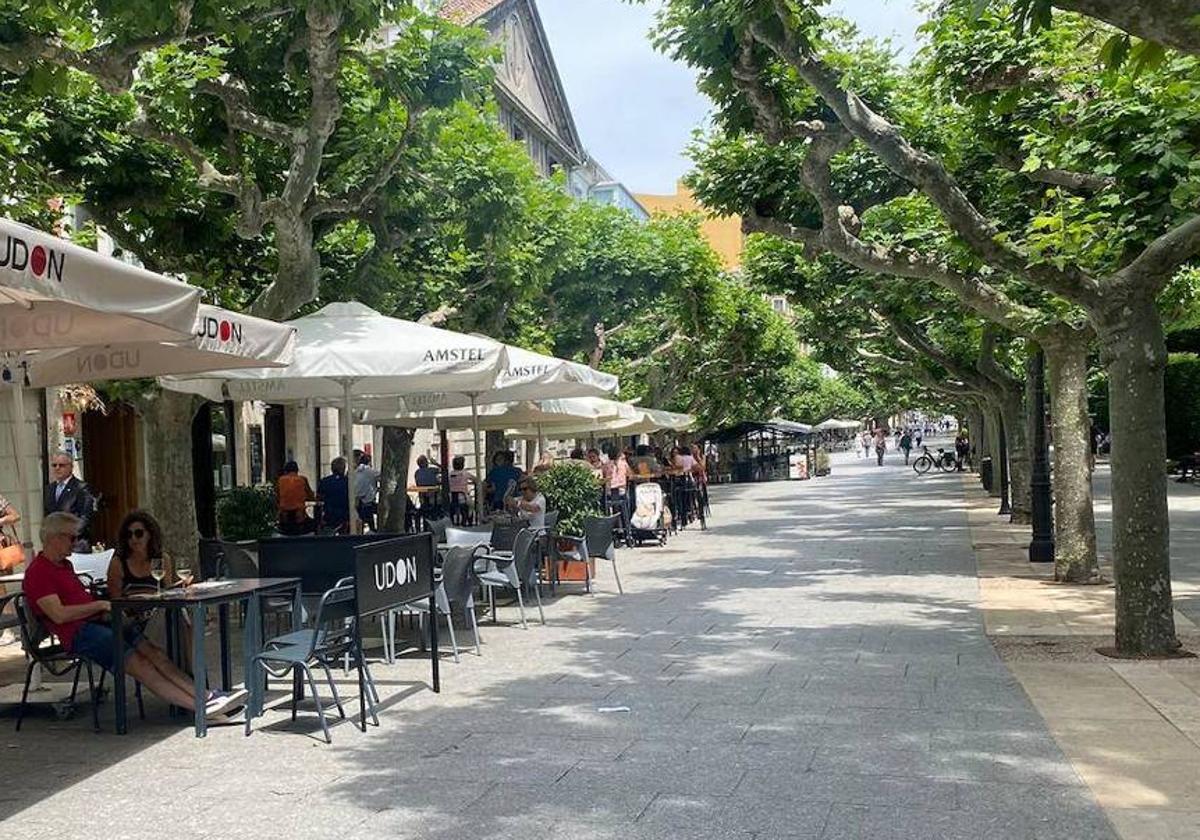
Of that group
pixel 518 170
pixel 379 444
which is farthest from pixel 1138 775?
pixel 379 444

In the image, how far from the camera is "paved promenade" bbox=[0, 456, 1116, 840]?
16.2ft

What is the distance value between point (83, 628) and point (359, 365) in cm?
288

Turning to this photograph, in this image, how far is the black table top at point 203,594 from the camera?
6.51 m

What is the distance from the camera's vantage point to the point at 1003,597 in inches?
466

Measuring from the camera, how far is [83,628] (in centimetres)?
680

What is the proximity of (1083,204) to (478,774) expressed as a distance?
22.7 feet

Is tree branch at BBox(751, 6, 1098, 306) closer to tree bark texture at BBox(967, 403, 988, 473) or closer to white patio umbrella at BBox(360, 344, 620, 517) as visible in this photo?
white patio umbrella at BBox(360, 344, 620, 517)

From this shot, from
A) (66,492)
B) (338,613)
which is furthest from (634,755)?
(66,492)

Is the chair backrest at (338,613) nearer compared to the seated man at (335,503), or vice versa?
the chair backrest at (338,613)

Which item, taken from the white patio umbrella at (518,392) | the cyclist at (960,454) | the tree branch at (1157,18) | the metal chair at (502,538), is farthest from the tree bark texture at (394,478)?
the cyclist at (960,454)

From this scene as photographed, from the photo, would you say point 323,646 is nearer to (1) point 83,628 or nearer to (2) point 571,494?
(1) point 83,628

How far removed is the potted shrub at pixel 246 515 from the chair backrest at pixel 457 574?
799 centimetres

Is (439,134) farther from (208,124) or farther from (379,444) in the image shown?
(379,444)

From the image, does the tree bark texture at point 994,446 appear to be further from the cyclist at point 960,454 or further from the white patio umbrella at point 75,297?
the white patio umbrella at point 75,297
